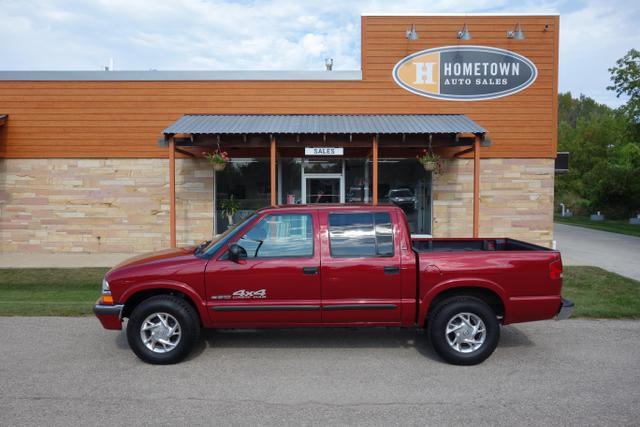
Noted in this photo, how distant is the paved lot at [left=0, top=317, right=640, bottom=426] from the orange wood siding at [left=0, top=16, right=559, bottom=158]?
8.09 m

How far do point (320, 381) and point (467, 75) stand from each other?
11.1 meters

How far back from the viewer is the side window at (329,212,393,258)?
5340 mm

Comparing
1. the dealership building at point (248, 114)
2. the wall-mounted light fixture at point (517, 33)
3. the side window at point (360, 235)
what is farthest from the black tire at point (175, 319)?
the wall-mounted light fixture at point (517, 33)

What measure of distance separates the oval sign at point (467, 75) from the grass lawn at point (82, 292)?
5.46 m

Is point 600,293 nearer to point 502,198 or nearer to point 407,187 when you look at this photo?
point 502,198

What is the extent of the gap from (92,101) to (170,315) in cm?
1025

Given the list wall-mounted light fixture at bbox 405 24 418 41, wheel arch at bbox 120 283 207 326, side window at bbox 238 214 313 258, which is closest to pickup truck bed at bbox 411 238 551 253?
side window at bbox 238 214 313 258

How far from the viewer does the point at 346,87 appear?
44.0ft

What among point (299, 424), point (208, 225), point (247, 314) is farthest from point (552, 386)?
point (208, 225)

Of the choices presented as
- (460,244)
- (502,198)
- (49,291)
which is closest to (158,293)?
(460,244)

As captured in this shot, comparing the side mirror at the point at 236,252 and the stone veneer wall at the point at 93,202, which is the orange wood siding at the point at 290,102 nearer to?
the stone veneer wall at the point at 93,202

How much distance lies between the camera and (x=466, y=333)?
521 cm

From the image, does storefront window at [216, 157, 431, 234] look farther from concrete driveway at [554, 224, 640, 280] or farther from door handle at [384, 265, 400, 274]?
door handle at [384, 265, 400, 274]

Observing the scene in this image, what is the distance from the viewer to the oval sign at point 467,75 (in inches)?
529
